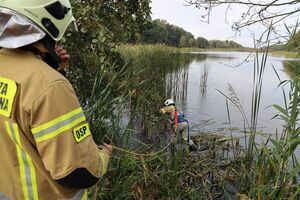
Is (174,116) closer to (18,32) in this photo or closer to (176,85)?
(176,85)

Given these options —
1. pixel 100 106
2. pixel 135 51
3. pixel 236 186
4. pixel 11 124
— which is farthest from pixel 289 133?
pixel 135 51

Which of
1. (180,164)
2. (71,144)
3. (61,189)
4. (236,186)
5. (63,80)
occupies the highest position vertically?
(63,80)

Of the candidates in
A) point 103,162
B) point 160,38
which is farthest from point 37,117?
point 160,38

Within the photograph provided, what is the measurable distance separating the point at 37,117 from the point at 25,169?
0.82 ft

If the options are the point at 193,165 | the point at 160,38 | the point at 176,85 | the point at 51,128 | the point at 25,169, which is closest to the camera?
the point at 51,128

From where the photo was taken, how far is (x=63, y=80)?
123cm

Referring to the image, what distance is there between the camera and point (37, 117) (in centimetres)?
118

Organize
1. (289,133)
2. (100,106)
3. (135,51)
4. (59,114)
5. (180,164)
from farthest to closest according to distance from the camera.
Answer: (135,51) → (180,164) → (100,106) → (289,133) → (59,114)

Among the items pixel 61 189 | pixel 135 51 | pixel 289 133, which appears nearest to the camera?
pixel 61 189

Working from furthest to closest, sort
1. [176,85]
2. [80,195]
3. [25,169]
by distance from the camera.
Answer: [176,85] → [80,195] → [25,169]

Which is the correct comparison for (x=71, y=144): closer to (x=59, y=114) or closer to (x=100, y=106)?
(x=59, y=114)

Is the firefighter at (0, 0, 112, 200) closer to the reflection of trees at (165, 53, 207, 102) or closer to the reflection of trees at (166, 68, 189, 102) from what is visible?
the reflection of trees at (165, 53, 207, 102)

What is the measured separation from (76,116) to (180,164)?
2671 millimetres

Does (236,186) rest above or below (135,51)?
below
